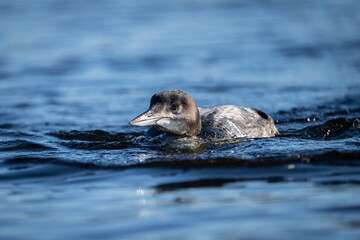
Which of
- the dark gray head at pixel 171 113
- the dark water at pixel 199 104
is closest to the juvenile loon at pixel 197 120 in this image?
the dark gray head at pixel 171 113

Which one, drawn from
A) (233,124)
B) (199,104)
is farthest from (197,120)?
(199,104)

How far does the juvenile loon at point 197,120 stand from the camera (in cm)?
743

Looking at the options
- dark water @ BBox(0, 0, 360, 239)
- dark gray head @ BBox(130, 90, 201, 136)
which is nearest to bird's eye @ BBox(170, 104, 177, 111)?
dark gray head @ BBox(130, 90, 201, 136)

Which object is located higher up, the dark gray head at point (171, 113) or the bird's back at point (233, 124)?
the dark gray head at point (171, 113)

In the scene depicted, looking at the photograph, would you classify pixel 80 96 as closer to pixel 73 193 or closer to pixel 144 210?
pixel 73 193

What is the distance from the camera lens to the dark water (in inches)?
198

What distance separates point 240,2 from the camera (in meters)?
25.5

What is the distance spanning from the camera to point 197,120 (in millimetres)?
7867

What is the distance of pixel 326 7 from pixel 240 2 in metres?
4.30

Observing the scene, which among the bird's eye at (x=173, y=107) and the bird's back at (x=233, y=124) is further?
the bird's back at (x=233, y=124)

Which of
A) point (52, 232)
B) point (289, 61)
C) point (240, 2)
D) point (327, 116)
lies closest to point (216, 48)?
point (289, 61)

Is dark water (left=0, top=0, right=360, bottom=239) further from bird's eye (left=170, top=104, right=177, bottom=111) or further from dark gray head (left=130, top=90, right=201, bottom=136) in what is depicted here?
bird's eye (left=170, top=104, right=177, bottom=111)

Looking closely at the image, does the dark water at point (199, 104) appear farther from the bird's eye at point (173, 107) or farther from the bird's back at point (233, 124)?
the bird's eye at point (173, 107)

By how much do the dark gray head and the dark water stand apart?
14.9 inches
